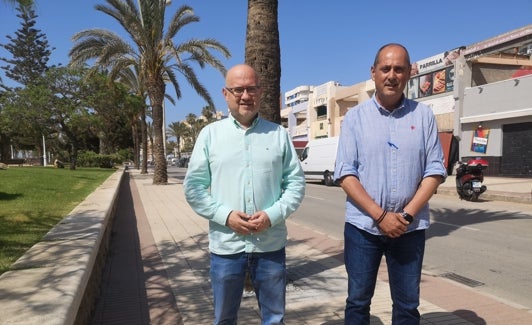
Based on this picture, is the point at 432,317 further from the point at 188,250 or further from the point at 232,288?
the point at 188,250

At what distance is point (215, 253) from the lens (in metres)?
2.53

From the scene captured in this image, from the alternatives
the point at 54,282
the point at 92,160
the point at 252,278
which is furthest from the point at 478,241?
the point at 92,160

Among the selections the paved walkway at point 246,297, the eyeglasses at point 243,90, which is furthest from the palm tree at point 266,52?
the eyeglasses at point 243,90

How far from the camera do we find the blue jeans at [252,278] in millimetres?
2496

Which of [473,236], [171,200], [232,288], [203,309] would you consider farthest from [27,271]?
[171,200]

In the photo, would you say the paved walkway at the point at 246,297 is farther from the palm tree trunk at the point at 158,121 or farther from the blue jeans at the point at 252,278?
the palm tree trunk at the point at 158,121

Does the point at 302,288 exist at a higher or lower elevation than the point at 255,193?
lower

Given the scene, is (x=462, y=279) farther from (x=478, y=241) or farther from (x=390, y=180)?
(x=390, y=180)

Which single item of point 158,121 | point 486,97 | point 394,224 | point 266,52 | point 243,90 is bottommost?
point 394,224

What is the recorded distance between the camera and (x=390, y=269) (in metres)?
2.67

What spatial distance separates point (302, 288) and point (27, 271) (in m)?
2.67

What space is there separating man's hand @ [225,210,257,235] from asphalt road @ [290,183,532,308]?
136 inches

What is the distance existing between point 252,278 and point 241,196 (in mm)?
485

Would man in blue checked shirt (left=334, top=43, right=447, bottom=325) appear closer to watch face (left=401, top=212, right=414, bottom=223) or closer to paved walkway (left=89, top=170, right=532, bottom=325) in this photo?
watch face (left=401, top=212, right=414, bottom=223)
